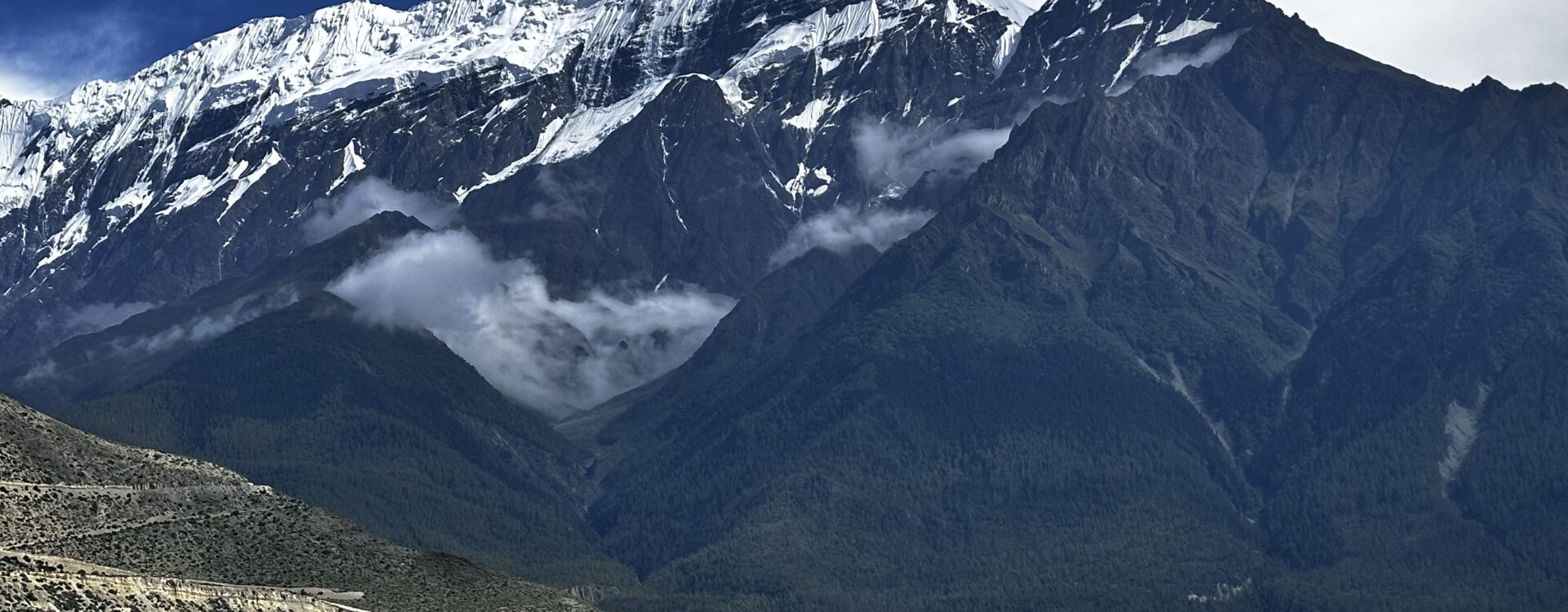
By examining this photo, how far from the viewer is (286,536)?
199 metres

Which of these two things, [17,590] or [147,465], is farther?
[147,465]

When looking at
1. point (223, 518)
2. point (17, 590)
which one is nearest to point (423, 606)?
point (223, 518)

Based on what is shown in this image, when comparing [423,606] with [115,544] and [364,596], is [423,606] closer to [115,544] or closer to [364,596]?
[364,596]

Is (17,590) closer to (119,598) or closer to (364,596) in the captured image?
(119,598)

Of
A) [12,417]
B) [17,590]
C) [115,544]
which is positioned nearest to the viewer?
[17,590]

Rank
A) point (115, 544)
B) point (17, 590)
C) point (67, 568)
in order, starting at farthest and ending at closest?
point (115, 544) < point (67, 568) < point (17, 590)

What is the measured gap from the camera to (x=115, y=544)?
182 metres

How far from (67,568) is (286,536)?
32.5 meters

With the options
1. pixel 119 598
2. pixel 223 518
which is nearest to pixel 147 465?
pixel 223 518

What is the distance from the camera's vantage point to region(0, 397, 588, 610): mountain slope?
17262 centimetres

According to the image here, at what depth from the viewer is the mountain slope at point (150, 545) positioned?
566 ft

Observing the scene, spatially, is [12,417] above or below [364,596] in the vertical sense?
above

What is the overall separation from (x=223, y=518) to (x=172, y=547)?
1017cm

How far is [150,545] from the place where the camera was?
186375 mm
